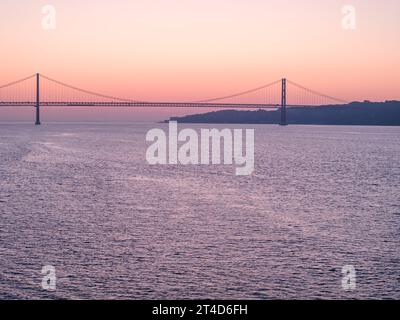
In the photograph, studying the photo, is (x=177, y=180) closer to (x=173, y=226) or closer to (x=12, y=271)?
(x=173, y=226)

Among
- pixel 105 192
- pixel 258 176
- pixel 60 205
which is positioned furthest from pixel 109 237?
pixel 258 176

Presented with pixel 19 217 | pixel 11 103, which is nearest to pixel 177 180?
pixel 19 217

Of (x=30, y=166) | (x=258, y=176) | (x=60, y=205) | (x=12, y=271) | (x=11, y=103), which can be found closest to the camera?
(x=12, y=271)

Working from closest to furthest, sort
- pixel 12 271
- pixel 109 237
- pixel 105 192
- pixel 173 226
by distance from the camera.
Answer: pixel 12 271, pixel 109 237, pixel 173 226, pixel 105 192

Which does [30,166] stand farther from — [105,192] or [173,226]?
[173,226]

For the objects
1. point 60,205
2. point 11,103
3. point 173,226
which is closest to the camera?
point 173,226

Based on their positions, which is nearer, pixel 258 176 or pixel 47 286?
pixel 47 286
